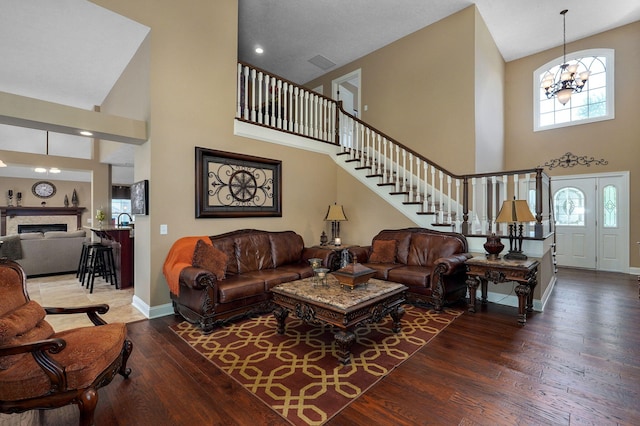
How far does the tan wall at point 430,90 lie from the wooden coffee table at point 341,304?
357cm

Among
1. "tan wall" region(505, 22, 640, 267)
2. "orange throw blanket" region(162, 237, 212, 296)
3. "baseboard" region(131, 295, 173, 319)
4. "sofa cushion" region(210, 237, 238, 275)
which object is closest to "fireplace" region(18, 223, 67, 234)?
"baseboard" region(131, 295, 173, 319)

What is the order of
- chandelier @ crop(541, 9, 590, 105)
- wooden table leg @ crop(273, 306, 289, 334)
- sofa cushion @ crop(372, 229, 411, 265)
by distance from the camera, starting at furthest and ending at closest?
chandelier @ crop(541, 9, 590, 105) → sofa cushion @ crop(372, 229, 411, 265) → wooden table leg @ crop(273, 306, 289, 334)

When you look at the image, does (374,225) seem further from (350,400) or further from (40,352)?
(40,352)

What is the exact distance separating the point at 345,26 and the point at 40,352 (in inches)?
268

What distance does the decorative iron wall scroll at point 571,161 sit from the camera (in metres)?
6.34

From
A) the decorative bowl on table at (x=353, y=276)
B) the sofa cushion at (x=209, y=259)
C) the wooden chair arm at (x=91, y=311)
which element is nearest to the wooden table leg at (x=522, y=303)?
the decorative bowl on table at (x=353, y=276)

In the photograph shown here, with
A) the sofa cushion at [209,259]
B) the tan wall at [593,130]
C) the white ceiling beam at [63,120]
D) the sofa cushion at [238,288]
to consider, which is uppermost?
the tan wall at [593,130]

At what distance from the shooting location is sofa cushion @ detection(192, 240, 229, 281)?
11.7 feet

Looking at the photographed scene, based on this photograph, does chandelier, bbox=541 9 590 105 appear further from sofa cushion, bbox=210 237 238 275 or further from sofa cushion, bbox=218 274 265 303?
sofa cushion, bbox=210 237 238 275

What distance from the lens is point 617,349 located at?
278cm

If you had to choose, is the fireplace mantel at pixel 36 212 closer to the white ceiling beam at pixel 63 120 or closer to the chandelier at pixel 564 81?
the white ceiling beam at pixel 63 120

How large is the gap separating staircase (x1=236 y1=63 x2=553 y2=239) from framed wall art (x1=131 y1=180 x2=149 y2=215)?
172 cm

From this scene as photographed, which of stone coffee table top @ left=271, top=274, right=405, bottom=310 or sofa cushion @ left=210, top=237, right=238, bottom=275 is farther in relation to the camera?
sofa cushion @ left=210, top=237, right=238, bottom=275

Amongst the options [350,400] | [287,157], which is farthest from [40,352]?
[287,157]
